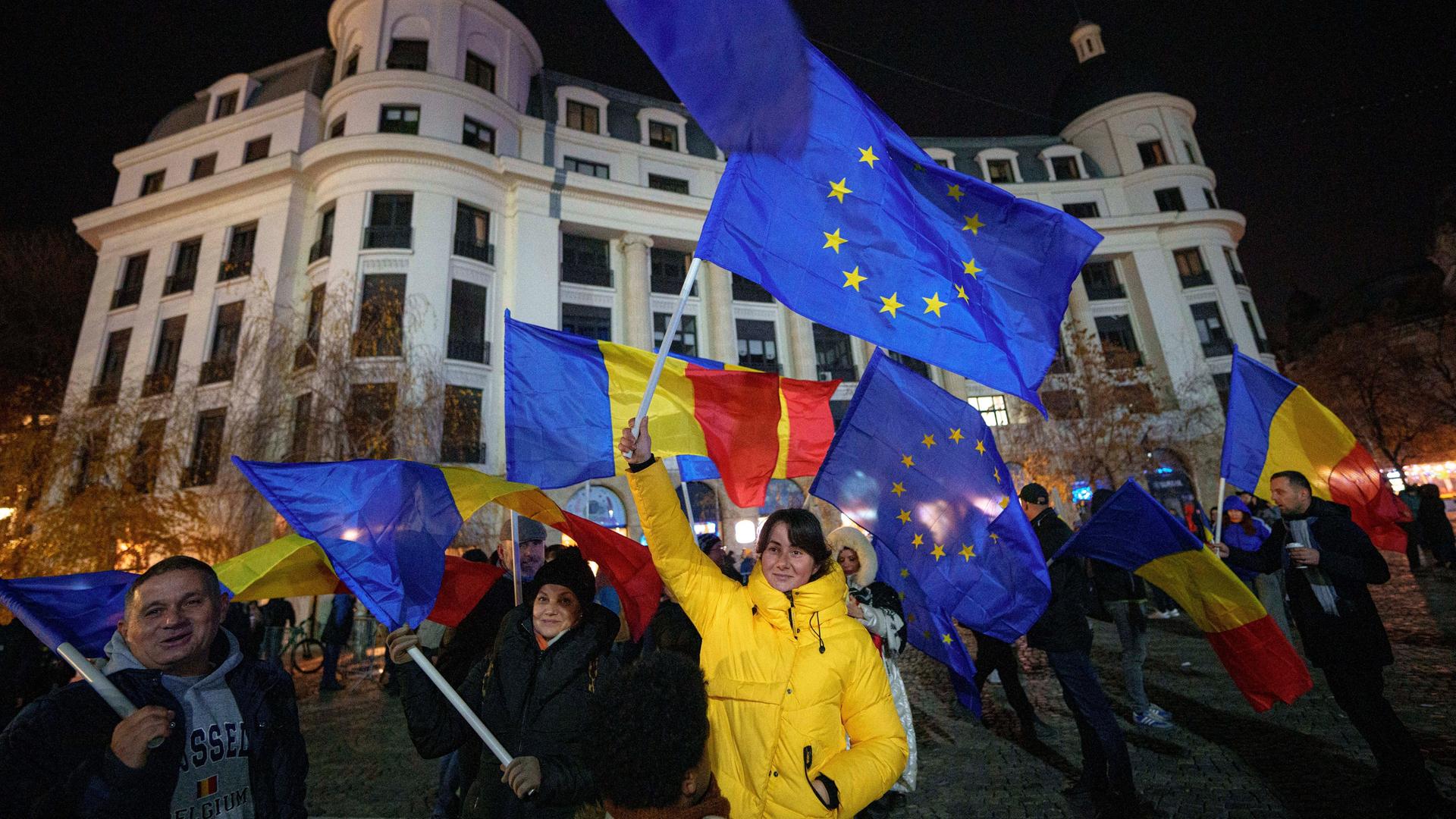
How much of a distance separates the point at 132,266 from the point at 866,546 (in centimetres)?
3329

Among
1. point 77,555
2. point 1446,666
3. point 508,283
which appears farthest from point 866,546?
point 508,283

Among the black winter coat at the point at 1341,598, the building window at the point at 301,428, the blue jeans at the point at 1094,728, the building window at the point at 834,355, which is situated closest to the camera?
the black winter coat at the point at 1341,598

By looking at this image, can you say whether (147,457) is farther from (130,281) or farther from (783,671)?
(783,671)

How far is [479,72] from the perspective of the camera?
26516mm

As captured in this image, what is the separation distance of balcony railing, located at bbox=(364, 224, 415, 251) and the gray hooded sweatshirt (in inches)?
906

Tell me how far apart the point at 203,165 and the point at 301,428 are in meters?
18.3

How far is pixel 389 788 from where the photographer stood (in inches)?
228

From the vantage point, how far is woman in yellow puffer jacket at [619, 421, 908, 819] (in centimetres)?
220

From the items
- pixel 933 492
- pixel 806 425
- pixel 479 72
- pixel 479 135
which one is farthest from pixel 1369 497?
pixel 479 72

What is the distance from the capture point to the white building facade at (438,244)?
21484mm

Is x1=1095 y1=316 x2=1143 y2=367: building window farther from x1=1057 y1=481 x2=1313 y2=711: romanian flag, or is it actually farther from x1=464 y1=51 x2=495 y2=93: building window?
x1=1057 y1=481 x2=1313 y2=711: romanian flag

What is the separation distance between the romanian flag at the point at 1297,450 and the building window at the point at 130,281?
33240 mm

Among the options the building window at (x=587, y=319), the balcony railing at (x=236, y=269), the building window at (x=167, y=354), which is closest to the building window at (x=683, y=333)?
the building window at (x=587, y=319)

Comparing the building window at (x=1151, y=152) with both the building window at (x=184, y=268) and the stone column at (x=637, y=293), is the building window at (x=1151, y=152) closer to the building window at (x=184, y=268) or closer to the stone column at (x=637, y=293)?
the stone column at (x=637, y=293)
